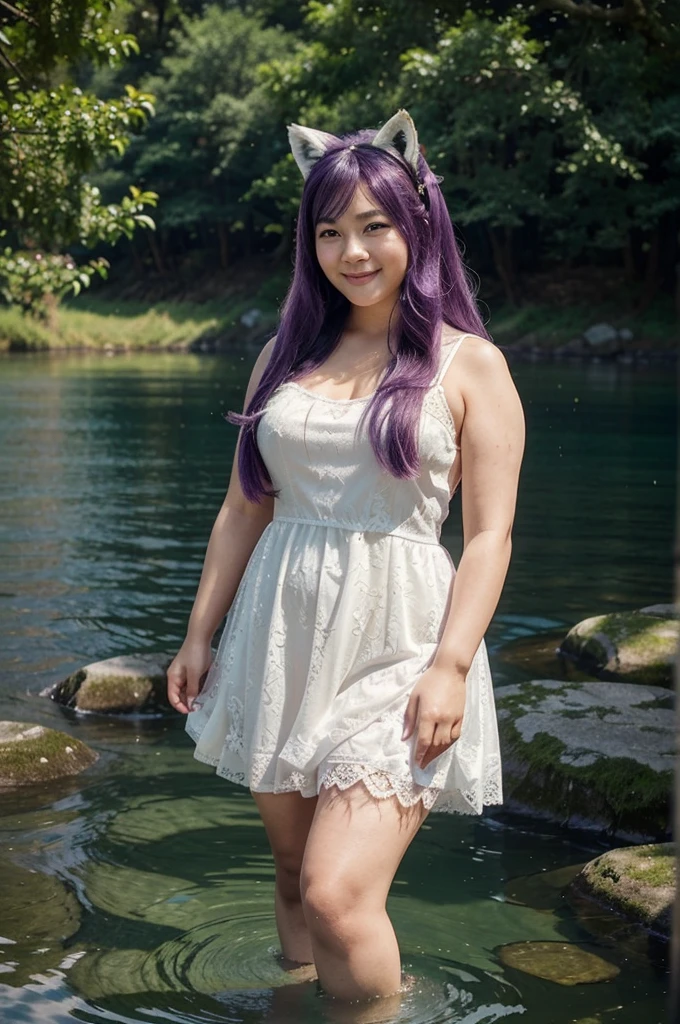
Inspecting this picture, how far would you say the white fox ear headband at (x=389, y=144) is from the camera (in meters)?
3.59

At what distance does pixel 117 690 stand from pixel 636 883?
3615mm

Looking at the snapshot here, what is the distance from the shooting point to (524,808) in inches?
248

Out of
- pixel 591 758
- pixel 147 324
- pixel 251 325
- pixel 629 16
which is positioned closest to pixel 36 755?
pixel 591 758

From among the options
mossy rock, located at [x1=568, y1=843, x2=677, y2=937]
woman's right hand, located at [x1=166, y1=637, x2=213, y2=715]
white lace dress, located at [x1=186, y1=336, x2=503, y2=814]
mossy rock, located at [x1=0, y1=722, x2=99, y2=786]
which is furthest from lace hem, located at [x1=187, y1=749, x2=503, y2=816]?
mossy rock, located at [x1=0, y1=722, x2=99, y2=786]

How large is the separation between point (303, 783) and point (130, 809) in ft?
9.83

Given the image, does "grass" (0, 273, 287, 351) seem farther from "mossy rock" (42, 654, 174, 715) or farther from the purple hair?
the purple hair

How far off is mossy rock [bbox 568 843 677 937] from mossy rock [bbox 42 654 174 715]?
315cm

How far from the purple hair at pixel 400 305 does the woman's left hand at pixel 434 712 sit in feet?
1.59

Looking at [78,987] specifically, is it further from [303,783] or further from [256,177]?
[256,177]

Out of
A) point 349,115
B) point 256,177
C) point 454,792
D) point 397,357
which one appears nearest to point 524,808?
point 454,792

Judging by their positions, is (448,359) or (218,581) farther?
(218,581)

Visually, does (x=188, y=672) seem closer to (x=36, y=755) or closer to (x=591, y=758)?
(x=591, y=758)

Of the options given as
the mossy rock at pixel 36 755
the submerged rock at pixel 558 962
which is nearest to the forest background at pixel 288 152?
the mossy rock at pixel 36 755

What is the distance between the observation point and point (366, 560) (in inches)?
140
